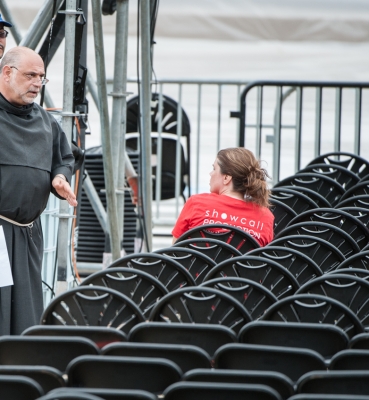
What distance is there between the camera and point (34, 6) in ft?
37.9

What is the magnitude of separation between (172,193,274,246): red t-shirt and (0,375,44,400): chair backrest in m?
2.24

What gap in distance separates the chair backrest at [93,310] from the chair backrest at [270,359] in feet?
1.58

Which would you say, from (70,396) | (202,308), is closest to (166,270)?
(202,308)

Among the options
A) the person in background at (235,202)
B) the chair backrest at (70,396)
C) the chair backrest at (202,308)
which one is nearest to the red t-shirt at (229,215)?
the person in background at (235,202)

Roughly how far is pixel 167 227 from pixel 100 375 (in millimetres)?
6176

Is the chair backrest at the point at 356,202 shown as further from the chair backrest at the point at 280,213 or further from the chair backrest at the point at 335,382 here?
the chair backrest at the point at 335,382

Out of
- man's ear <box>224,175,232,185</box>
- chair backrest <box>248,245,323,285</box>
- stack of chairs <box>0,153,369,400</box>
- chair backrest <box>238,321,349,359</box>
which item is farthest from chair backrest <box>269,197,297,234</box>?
chair backrest <box>238,321,349,359</box>

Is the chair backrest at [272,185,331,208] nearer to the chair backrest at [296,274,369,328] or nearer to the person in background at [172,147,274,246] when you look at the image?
the person in background at [172,147,274,246]

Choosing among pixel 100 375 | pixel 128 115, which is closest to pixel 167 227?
pixel 128 115

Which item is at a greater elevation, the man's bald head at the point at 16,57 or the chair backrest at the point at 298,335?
the man's bald head at the point at 16,57

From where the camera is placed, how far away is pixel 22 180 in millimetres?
3998

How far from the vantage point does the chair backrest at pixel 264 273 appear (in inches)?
134

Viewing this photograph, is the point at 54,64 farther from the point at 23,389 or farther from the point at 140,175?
the point at 23,389

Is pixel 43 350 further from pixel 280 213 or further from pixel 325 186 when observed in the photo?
pixel 325 186
